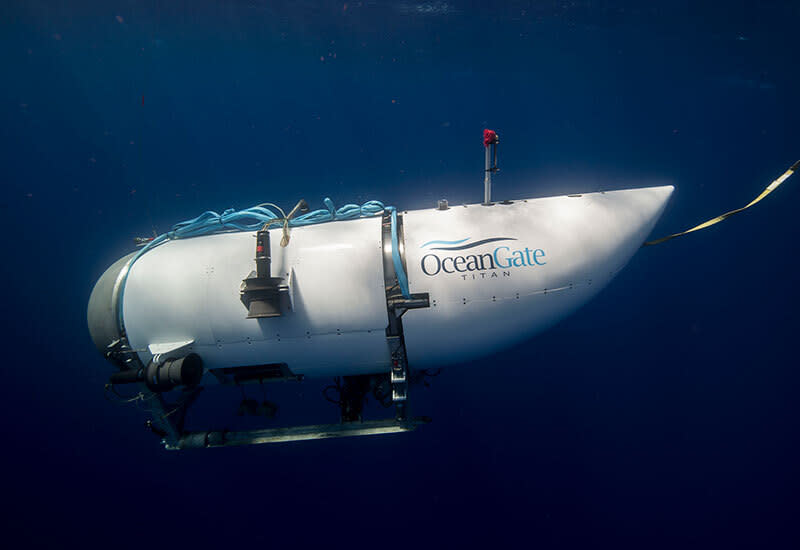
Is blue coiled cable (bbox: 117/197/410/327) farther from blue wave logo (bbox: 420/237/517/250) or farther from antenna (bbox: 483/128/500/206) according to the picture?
antenna (bbox: 483/128/500/206)

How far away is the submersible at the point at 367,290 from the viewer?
1413 millimetres

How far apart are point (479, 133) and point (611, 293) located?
2.47 m

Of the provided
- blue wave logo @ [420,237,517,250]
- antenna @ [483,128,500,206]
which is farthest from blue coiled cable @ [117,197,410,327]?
antenna @ [483,128,500,206]

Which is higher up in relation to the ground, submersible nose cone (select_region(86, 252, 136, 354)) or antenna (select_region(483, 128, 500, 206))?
antenna (select_region(483, 128, 500, 206))

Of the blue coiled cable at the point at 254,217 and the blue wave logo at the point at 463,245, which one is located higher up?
the blue coiled cable at the point at 254,217

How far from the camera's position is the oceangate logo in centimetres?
141

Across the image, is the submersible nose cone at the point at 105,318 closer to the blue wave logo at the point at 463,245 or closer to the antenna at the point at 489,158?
the blue wave logo at the point at 463,245

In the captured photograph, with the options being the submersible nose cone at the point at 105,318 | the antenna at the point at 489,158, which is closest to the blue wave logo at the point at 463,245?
the antenna at the point at 489,158

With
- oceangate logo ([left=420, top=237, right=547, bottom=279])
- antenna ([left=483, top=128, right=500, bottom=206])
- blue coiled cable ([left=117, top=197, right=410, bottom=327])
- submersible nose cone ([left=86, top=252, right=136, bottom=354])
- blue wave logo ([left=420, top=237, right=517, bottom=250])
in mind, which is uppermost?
antenna ([left=483, top=128, right=500, bottom=206])

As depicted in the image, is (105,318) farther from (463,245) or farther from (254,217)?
(463,245)

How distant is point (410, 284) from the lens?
1415 mm

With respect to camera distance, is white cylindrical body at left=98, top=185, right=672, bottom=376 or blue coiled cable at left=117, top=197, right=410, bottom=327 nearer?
white cylindrical body at left=98, top=185, right=672, bottom=376

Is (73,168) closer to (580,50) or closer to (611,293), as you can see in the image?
(580,50)

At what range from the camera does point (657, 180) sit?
127 inches
